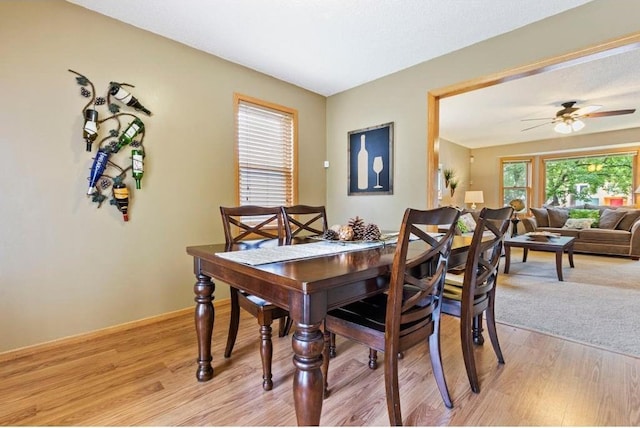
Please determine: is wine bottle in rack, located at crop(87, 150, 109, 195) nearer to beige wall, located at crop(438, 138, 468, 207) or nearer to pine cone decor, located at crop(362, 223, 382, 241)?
pine cone decor, located at crop(362, 223, 382, 241)

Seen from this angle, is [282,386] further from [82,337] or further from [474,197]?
[474,197]

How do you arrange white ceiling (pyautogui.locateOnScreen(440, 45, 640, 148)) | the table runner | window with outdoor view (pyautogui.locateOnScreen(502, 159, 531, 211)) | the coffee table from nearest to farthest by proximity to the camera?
1. the table runner
2. white ceiling (pyautogui.locateOnScreen(440, 45, 640, 148))
3. the coffee table
4. window with outdoor view (pyautogui.locateOnScreen(502, 159, 531, 211))

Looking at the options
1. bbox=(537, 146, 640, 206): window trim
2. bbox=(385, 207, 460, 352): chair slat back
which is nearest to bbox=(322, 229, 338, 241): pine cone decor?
bbox=(385, 207, 460, 352): chair slat back

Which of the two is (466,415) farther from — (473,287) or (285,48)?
(285,48)

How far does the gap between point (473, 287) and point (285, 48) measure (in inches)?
98.3

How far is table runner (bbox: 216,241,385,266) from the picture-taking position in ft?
4.42

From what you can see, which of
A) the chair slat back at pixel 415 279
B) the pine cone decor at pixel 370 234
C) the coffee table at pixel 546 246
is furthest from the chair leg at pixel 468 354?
the coffee table at pixel 546 246

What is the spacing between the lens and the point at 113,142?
233 centimetres

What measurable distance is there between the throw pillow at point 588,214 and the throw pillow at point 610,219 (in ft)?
0.24

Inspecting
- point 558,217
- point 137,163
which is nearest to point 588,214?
point 558,217

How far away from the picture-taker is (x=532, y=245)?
13.5ft

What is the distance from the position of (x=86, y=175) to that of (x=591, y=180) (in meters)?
8.81

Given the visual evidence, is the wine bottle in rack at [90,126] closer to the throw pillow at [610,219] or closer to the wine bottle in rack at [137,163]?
the wine bottle in rack at [137,163]

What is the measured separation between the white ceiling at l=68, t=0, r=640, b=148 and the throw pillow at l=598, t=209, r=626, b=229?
262cm
